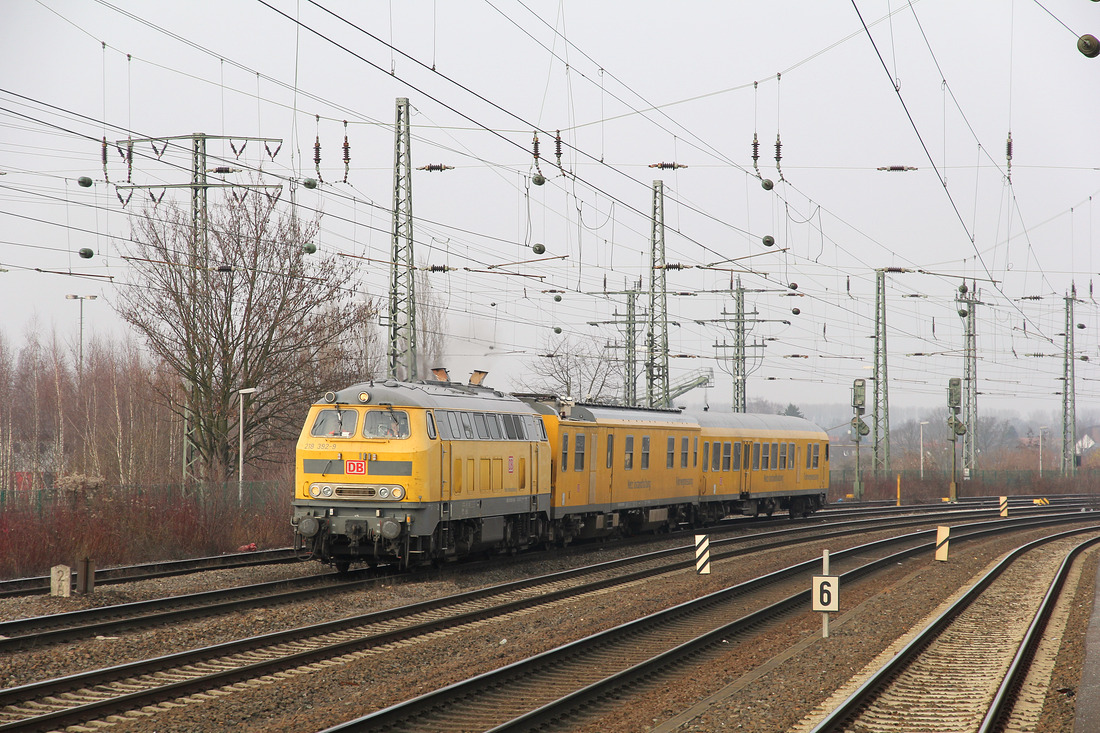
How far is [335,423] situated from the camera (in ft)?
61.5

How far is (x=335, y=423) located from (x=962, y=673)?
11.1m

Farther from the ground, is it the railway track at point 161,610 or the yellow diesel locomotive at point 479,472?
the yellow diesel locomotive at point 479,472

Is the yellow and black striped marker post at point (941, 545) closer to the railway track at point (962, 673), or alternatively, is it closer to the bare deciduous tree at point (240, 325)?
the railway track at point (962, 673)

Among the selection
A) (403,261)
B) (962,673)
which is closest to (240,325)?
(403,261)

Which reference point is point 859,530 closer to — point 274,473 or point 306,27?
point 274,473

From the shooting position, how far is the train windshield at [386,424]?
18.4 meters

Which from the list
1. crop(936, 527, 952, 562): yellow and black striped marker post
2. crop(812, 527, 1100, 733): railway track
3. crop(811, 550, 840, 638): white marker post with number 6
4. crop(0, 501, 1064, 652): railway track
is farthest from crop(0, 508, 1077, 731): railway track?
crop(936, 527, 952, 562): yellow and black striped marker post

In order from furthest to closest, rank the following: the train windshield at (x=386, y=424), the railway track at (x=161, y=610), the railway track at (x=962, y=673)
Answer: the train windshield at (x=386, y=424), the railway track at (x=161, y=610), the railway track at (x=962, y=673)

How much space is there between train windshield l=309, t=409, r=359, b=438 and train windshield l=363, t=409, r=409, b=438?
0.87 ft

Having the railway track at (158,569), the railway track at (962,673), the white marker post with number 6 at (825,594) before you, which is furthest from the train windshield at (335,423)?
the railway track at (962,673)

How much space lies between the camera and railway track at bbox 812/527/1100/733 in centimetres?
1006

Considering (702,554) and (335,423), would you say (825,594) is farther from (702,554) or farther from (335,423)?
(335,423)

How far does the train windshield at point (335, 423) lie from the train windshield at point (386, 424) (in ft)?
0.87

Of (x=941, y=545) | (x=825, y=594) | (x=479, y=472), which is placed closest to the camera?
(x=825, y=594)
